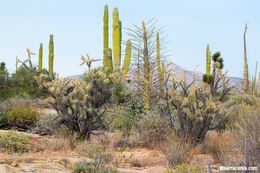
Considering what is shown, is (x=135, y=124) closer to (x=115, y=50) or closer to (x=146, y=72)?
(x=146, y=72)

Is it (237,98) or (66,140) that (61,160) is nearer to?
(66,140)

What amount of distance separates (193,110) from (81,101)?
3.10m

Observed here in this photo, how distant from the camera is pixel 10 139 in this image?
42.4ft

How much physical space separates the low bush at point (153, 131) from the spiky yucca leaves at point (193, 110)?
0.27m

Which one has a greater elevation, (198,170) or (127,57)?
(127,57)

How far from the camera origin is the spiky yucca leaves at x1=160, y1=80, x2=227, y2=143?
1409 centimetres

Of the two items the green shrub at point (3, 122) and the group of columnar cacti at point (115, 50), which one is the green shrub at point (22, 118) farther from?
the group of columnar cacti at point (115, 50)

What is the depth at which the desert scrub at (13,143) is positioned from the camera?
12711 millimetres

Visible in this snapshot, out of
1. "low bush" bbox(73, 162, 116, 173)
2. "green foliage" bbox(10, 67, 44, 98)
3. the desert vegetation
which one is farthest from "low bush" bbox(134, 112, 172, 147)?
"green foliage" bbox(10, 67, 44, 98)

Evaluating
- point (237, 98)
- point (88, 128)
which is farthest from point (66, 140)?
point (237, 98)

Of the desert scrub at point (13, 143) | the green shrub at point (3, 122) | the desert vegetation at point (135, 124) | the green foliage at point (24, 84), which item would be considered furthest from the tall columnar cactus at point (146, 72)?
the green foliage at point (24, 84)

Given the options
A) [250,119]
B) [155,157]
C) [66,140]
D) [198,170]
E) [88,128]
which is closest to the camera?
[198,170]

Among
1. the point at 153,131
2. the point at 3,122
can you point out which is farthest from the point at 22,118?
the point at 153,131

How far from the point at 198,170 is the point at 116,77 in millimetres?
7522
